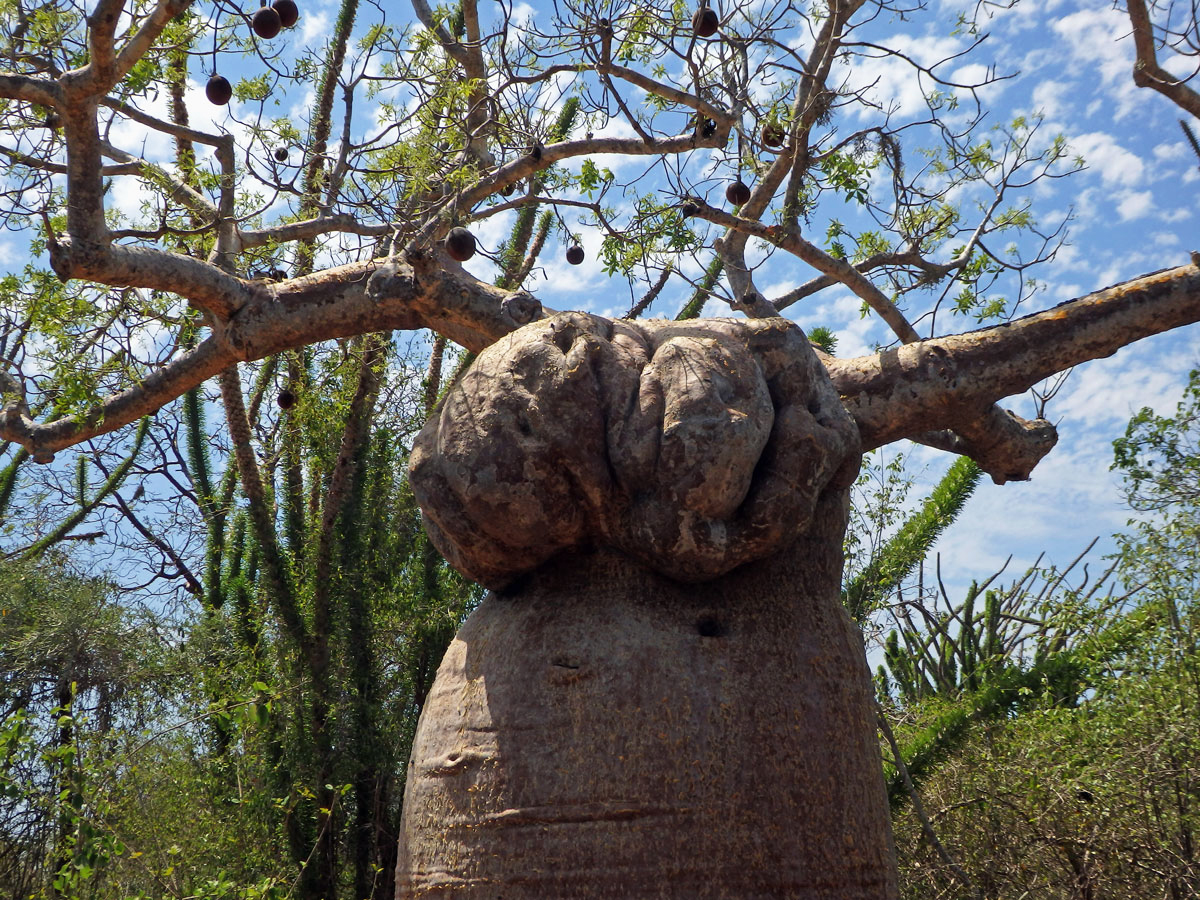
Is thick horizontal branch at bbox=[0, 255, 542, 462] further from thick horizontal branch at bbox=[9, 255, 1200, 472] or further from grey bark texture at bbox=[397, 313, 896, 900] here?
grey bark texture at bbox=[397, 313, 896, 900]

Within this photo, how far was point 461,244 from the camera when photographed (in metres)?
3.76

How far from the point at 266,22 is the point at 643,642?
3163 mm

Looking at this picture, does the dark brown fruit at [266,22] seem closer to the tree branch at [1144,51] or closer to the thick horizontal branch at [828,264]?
the thick horizontal branch at [828,264]

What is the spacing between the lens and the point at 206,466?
1236 centimetres

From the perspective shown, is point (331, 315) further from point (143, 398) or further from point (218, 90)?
point (218, 90)

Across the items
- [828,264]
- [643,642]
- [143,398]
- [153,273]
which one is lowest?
[643,642]

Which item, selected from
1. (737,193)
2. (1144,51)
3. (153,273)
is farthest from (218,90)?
(1144,51)

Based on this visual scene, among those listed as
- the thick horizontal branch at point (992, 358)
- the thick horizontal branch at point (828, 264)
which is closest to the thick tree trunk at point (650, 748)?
the thick horizontal branch at point (992, 358)

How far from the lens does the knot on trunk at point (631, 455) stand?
266 cm

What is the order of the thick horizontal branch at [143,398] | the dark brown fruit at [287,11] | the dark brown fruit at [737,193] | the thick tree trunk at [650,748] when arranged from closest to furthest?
the thick tree trunk at [650,748], the thick horizontal branch at [143,398], the dark brown fruit at [287,11], the dark brown fruit at [737,193]

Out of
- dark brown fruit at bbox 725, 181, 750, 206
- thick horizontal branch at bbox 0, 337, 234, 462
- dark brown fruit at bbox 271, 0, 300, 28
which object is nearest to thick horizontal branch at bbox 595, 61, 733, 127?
dark brown fruit at bbox 725, 181, 750, 206

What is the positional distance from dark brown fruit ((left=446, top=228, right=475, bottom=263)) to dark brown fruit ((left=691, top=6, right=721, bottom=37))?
165 centimetres

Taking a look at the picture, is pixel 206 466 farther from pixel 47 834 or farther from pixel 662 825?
pixel 662 825

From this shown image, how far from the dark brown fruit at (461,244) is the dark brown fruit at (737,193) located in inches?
69.8
